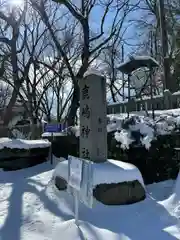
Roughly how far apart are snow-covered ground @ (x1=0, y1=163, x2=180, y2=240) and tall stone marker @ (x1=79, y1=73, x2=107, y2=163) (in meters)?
1.04

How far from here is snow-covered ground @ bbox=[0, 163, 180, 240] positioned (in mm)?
4241

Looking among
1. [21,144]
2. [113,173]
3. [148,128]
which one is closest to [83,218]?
[113,173]

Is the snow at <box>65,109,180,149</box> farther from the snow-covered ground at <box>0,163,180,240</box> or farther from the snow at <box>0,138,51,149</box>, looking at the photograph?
the snow at <box>0,138,51,149</box>

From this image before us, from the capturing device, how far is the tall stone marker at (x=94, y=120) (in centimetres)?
607

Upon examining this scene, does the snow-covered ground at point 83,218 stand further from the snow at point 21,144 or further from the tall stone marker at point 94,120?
the snow at point 21,144

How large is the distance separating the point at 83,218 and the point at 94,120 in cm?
205

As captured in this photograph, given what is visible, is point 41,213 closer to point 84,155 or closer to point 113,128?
point 84,155

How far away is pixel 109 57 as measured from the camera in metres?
27.5

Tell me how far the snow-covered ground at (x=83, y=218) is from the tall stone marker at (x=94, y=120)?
1.04 metres

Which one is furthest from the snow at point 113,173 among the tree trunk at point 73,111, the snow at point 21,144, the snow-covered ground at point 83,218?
the tree trunk at point 73,111

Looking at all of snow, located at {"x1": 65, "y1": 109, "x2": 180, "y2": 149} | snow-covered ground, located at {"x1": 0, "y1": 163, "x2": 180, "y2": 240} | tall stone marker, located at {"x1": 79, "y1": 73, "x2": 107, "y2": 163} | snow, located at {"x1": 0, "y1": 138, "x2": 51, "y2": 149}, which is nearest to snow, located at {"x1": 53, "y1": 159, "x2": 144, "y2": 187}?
tall stone marker, located at {"x1": 79, "y1": 73, "x2": 107, "y2": 163}

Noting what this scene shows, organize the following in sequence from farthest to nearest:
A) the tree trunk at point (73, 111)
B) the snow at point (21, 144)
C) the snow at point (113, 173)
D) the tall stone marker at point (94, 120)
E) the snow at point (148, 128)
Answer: the tree trunk at point (73, 111), the snow at point (21, 144), the snow at point (148, 128), the tall stone marker at point (94, 120), the snow at point (113, 173)

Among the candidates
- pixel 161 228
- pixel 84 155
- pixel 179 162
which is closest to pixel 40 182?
pixel 84 155

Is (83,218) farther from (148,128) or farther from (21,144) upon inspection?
(21,144)
